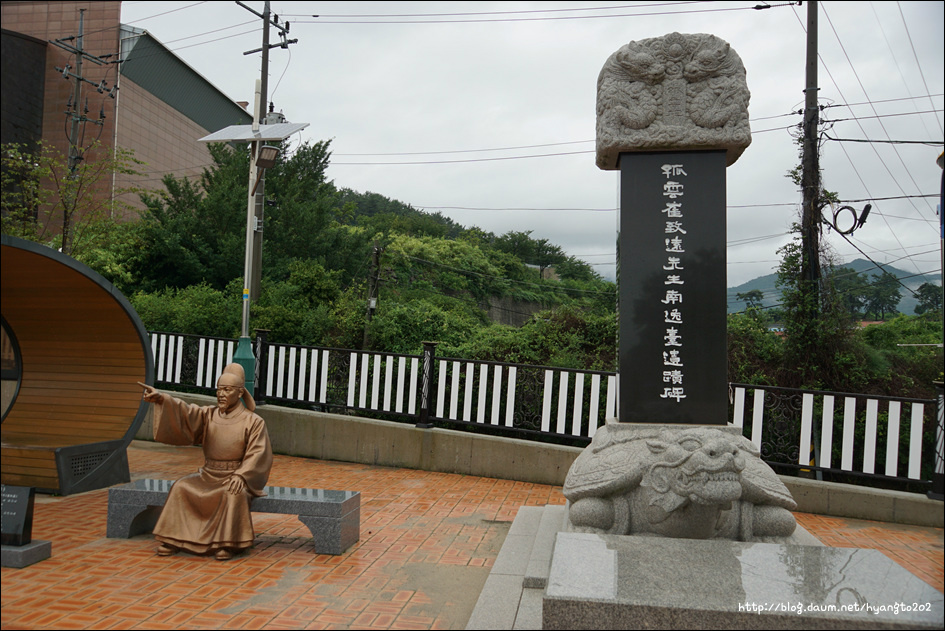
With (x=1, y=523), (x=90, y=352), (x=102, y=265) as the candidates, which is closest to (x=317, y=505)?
(x=1, y=523)

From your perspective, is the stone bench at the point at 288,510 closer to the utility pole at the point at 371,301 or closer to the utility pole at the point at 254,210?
the utility pole at the point at 254,210

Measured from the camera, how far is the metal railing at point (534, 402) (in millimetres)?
6828

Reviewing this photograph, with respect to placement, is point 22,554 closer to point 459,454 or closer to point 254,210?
point 459,454

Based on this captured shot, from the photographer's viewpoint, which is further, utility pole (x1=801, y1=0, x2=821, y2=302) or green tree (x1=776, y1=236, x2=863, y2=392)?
utility pole (x1=801, y1=0, x2=821, y2=302)

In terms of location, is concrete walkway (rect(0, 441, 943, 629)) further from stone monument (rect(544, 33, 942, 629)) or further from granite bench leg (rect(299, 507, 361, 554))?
stone monument (rect(544, 33, 942, 629))

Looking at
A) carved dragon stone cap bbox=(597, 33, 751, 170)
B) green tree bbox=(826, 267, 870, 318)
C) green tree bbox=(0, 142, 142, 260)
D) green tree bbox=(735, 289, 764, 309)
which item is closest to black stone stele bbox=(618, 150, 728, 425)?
carved dragon stone cap bbox=(597, 33, 751, 170)

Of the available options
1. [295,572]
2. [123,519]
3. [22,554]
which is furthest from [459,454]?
[22,554]

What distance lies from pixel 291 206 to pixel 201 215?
228 centimetres

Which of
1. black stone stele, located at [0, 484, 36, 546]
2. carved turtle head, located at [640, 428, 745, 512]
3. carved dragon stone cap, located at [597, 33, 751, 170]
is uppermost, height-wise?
carved dragon stone cap, located at [597, 33, 751, 170]

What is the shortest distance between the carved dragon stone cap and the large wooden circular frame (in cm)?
548

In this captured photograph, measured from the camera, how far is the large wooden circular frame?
636 cm

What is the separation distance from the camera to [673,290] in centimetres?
496

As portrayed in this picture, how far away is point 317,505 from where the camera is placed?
479cm

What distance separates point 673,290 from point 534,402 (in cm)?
374
